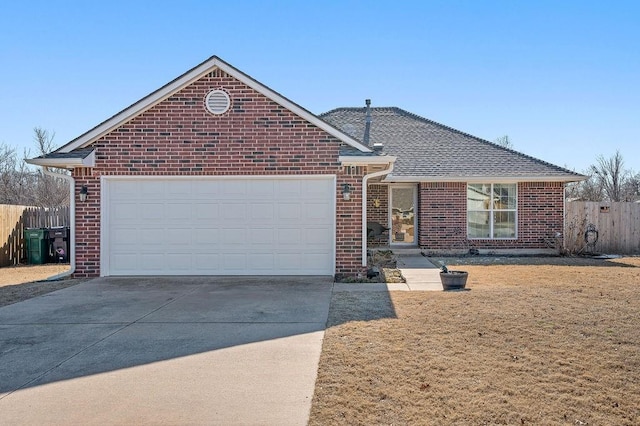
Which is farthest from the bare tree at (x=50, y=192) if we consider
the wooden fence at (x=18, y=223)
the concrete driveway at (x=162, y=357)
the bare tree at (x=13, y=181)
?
the concrete driveway at (x=162, y=357)

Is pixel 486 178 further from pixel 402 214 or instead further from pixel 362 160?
pixel 362 160

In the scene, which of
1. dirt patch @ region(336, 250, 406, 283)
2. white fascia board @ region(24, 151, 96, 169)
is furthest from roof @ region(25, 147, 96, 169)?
dirt patch @ region(336, 250, 406, 283)

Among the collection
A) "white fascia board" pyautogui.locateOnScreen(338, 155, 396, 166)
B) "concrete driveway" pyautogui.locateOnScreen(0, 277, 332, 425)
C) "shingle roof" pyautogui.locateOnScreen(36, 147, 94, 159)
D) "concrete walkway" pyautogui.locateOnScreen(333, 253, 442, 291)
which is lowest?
"concrete driveway" pyautogui.locateOnScreen(0, 277, 332, 425)

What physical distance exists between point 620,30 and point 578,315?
399 inches

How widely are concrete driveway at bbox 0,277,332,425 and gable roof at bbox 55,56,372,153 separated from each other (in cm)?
368

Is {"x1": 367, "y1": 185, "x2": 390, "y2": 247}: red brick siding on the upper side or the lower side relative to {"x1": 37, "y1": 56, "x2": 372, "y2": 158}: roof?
lower

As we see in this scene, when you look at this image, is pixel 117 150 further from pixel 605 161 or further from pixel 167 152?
pixel 605 161

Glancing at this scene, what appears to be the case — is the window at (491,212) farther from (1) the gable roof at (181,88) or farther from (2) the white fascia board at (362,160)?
(1) the gable roof at (181,88)

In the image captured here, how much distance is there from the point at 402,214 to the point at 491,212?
10.0ft

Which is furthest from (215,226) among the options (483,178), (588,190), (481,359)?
(588,190)

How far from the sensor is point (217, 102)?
432 inches

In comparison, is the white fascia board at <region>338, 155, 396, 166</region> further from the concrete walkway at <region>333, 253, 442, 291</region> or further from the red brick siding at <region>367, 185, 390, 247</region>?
the red brick siding at <region>367, 185, 390, 247</region>

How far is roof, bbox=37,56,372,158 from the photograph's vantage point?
10828 mm

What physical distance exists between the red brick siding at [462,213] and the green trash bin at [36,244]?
12427mm
